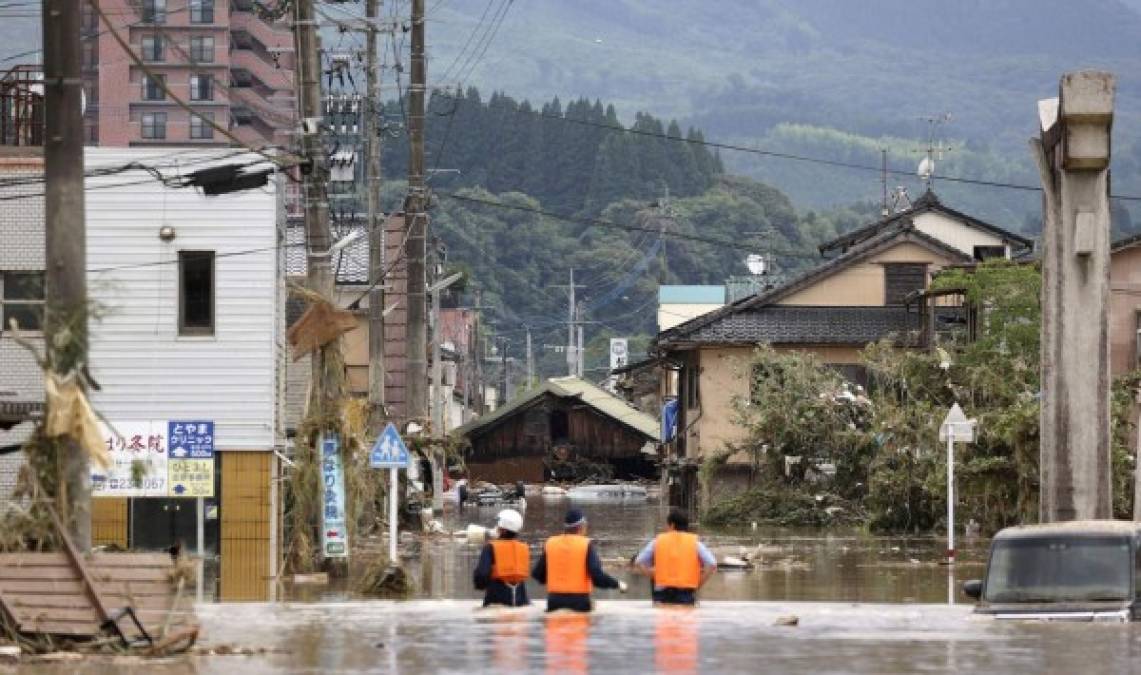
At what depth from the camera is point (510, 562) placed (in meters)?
21.4

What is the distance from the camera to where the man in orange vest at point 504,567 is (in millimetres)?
21141

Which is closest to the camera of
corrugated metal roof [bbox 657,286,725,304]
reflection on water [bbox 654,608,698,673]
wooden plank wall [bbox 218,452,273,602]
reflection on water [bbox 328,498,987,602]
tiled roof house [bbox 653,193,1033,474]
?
reflection on water [bbox 654,608,698,673]

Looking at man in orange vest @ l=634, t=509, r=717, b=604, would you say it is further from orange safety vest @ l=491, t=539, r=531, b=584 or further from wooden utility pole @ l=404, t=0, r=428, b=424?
wooden utility pole @ l=404, t=0, r=428, b=424

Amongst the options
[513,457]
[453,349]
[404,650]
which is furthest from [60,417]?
[453,349]

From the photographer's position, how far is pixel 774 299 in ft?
200

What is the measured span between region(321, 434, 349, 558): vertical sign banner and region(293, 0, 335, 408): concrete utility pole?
54cm

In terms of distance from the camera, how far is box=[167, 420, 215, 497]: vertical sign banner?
30.2 metres

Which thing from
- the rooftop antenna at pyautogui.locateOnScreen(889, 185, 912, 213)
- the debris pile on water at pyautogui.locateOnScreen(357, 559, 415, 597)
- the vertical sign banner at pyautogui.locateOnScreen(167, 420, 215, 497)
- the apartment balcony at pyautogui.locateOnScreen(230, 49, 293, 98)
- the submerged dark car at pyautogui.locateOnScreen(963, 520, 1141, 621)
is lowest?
the debris pile on water at pyautogui.locateOnScreen(357, 559, 415, 597)

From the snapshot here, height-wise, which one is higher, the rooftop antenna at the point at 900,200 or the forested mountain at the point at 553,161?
the forested mountain at the point at 553,161

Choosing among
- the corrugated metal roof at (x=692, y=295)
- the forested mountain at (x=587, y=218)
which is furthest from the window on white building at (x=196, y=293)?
the forested mountain at (x=587, y=218)

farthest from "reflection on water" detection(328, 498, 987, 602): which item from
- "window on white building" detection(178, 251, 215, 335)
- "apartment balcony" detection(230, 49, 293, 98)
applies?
"apartment balcony" detection(230, 49, 293, 98)

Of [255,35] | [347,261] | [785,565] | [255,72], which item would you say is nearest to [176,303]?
[785,565]

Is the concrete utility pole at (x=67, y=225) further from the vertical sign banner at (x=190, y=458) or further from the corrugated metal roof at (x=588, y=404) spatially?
the corrugated metal roof at (x=588, y=404)

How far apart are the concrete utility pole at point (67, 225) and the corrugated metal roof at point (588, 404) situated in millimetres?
65950
